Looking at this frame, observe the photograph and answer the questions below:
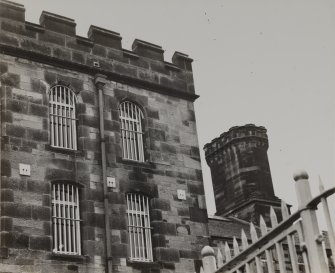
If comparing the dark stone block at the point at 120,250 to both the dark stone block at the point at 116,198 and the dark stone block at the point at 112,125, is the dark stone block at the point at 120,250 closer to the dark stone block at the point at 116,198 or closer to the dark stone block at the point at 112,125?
the dark stone block at the point at 116,198

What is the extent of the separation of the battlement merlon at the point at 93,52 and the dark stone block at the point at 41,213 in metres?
4.63

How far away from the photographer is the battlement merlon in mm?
16766

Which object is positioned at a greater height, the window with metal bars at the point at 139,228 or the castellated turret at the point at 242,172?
the castellated turret at the point at 242,172

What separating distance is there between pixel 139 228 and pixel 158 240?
649 millimetres

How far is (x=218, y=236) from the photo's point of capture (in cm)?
2130

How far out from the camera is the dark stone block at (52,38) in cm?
1716

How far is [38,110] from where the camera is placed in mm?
16109

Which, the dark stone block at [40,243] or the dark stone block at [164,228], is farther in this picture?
the dark stone block at [164,228]

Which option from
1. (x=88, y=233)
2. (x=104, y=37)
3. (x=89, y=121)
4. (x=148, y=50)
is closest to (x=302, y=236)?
(x=88, y=233)

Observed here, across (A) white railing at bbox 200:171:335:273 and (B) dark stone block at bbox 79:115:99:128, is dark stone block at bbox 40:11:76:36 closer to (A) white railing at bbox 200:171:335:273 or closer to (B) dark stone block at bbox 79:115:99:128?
(B) dark stone block at bbox 79:115:99:128

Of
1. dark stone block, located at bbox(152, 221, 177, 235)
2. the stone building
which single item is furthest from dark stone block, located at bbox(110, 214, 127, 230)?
dark stone block, located at bbox(152, 221, 177, 235)

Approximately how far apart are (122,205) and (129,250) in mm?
1295

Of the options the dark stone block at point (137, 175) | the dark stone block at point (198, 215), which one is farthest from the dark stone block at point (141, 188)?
Answer: the dark stone block at point (198, 215)

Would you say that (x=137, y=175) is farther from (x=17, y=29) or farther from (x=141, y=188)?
(x=17, y=29)
